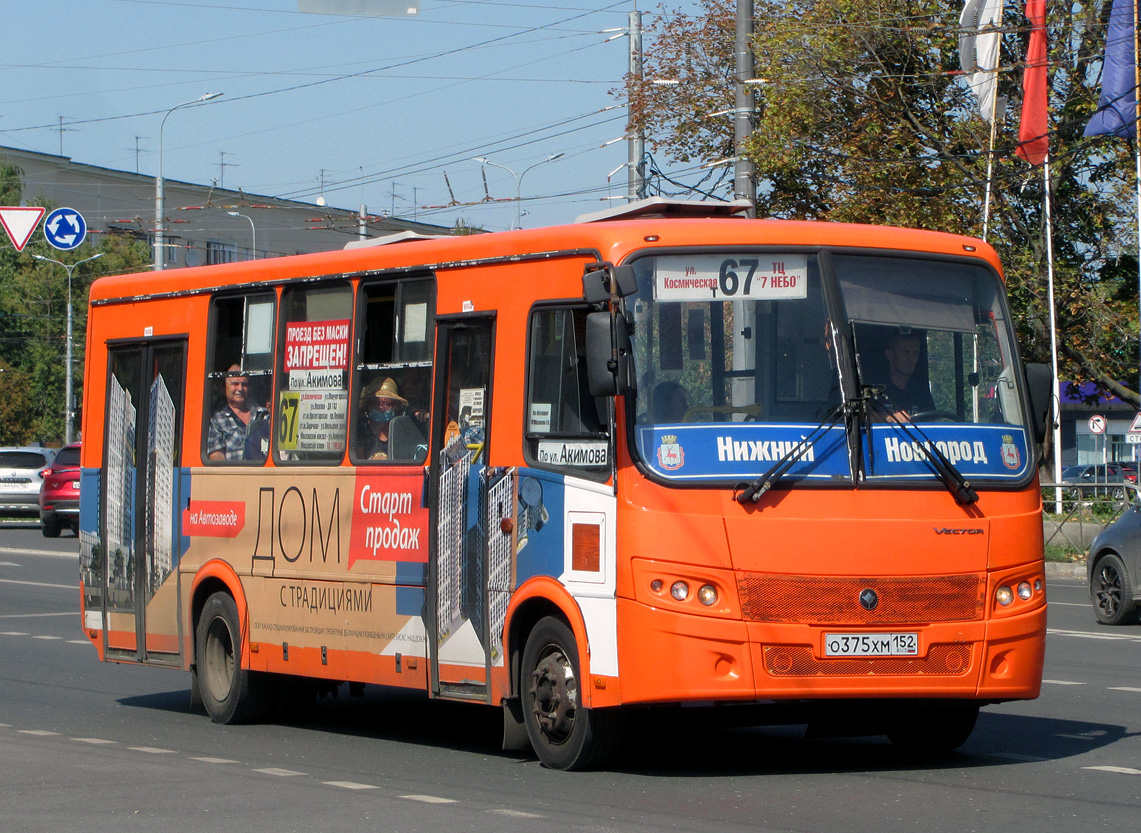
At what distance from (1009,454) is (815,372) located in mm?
1142

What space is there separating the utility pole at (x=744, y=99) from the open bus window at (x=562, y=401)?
11.4 m

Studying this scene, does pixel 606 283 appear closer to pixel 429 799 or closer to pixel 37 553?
pixel 429 799

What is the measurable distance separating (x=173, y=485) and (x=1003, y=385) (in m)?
5.83

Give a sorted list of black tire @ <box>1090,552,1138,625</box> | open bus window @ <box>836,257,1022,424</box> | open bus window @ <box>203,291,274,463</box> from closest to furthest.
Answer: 1. open bus window @ <box>836,257,1022,424</box>
2. open bus window @ <box>203,291,274,463</box>
3. black tire @ <box>1090,552,1138,625</box>

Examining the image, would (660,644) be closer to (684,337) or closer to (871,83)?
(684,337)

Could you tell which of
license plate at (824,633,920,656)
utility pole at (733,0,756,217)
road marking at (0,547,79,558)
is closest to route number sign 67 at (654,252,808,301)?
license plate at (824,633,920,656)

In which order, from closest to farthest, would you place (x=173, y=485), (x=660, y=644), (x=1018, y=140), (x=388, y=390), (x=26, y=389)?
(x=660, y=644) < (x=388, y=390) < (x=173, y=485) < (x=1018, y=140) < (x=26, y=389)

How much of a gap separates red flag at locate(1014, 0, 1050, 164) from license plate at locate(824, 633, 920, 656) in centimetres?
2371

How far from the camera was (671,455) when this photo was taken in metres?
8.69

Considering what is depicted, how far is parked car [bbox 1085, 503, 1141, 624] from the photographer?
57.3 feet

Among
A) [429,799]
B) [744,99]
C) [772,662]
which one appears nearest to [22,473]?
[744,99]

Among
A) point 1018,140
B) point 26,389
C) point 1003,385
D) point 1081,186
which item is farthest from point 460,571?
point 26,389

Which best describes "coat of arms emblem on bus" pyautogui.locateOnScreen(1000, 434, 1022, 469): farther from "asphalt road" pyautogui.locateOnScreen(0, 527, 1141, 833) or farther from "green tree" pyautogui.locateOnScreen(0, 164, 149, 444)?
"green tree" pyautogui.locateOnScreen(0, 164, 149, 444)

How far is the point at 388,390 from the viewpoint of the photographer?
35.0 feet
